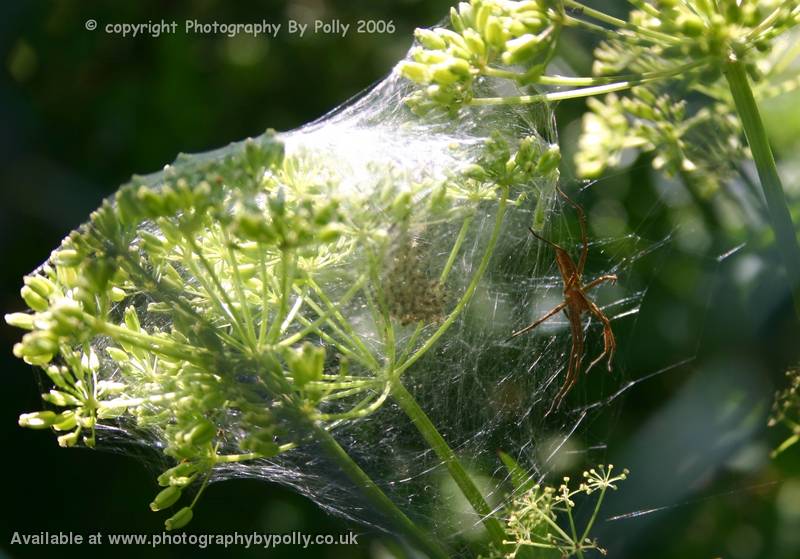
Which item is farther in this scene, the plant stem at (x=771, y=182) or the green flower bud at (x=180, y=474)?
the green flower bud at (x=180, y=474)

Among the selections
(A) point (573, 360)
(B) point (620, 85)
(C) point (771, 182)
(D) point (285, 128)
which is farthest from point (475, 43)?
(D) point (285, 128)

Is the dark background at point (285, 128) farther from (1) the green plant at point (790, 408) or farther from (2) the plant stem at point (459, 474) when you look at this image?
(2) the plant stem at point (459, 474)

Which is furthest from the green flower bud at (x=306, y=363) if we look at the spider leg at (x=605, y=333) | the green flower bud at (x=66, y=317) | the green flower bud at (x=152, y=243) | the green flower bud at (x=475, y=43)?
the spider leg at (x=605, y=333)

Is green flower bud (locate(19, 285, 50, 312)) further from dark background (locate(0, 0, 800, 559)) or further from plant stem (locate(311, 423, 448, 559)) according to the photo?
dark background (locate(0, 0, 800, 559))

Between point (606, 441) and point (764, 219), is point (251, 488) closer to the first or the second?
point (606, 441)

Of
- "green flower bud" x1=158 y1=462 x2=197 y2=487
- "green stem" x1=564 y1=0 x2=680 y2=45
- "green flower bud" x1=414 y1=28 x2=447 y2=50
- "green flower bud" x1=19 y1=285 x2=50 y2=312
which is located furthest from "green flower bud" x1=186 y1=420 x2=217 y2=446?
"green stem" x1=564 y1=0 x2=680 y2=45

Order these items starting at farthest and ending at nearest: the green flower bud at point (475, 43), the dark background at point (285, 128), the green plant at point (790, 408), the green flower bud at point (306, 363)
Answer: the dark background at point (285, 128)
the green plant at point (790, 408)
the green flower bud at point (475, 43)
the green flower bud at point (306, 363)

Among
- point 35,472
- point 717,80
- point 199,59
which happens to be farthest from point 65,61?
point 717,80
